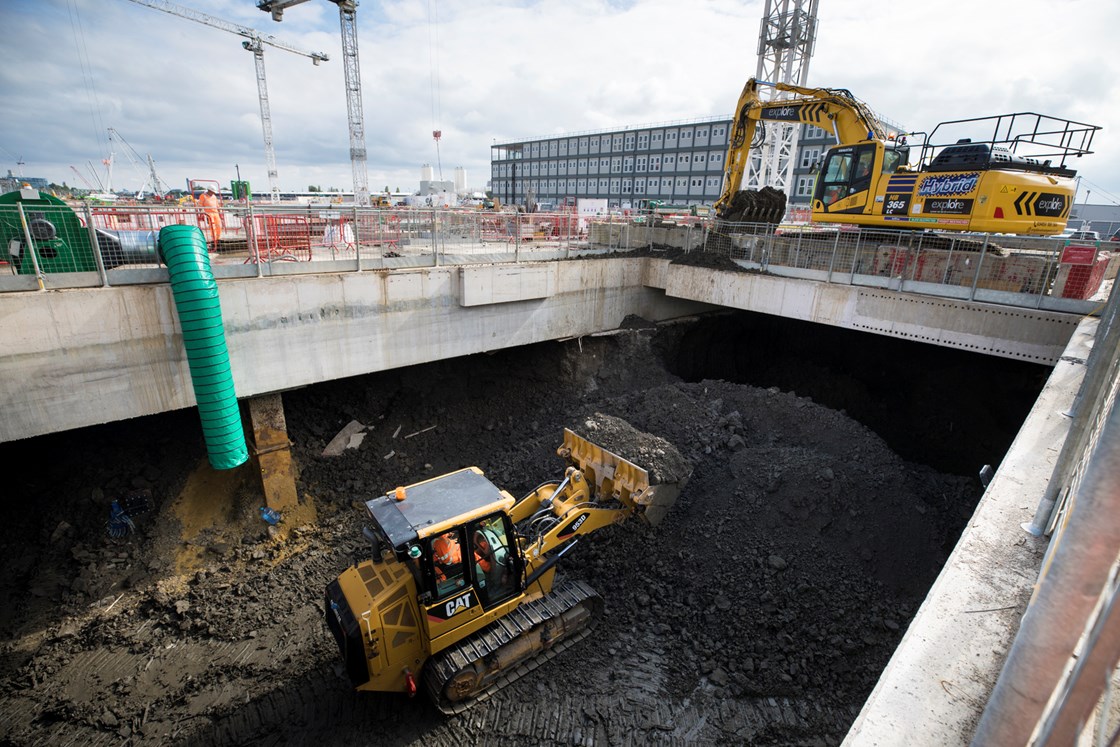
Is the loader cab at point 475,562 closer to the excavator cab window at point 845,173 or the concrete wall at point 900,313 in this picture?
the concrete wall at point 900,313

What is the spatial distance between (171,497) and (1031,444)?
11.6 metres

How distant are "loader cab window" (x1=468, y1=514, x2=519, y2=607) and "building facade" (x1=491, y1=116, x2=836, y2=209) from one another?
43846mm

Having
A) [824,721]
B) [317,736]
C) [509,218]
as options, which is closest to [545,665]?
[317,736]

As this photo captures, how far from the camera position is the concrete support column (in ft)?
31.0

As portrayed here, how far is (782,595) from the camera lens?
6.71 meters

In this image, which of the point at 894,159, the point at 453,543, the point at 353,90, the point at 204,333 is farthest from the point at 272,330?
the point at 353,90

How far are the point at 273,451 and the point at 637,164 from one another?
197ft

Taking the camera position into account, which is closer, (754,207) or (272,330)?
(272,330)

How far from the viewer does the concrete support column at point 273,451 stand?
946cm

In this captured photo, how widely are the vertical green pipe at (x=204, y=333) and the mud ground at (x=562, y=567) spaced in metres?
2.33

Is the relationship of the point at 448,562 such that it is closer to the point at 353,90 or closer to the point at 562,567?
the point at 562,567

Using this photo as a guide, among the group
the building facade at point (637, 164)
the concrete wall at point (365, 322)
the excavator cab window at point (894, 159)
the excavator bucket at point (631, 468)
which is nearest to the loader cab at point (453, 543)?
the excavator bucket at point (631, 468)

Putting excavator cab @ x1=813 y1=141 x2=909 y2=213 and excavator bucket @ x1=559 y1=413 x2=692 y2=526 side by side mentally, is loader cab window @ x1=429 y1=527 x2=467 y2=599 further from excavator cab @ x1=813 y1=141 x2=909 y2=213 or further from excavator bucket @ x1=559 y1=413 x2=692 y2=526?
excavator cab @ x1=813 y1=141 x2=909 y2=213

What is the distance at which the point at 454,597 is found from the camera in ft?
18.8
